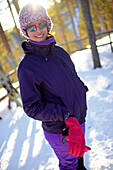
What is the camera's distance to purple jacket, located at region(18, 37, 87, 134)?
121 centimetres

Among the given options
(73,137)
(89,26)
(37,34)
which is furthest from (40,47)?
(89,26)

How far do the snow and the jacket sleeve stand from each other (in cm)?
136

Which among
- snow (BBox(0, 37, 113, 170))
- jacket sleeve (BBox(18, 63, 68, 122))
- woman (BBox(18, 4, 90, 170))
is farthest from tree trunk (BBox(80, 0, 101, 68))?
jacket sleeve (BBox(18, 63, 68, 122))

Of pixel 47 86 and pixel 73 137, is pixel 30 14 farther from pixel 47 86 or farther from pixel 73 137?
pixel 73 137

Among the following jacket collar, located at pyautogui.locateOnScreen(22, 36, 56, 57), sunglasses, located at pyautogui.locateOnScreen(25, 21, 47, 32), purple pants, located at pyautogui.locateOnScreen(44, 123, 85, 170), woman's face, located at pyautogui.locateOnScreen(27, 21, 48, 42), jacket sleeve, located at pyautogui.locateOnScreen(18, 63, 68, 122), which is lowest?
purple pants, located at pyautogui.locateOnScreen(44, 123, 85, 170)

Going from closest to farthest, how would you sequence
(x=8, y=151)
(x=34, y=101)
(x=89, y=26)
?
(x=34, y=101)
(x=8, y=151)
(x=89, y=26)

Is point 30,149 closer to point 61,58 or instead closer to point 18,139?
point 18,139

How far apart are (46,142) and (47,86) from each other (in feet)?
6.98

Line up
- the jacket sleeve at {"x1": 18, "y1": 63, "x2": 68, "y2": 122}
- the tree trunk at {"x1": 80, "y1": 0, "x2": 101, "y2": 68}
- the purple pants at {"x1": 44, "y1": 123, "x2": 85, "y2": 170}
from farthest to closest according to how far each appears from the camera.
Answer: the tree trunk at {"x1": 80, "y1": 0, "x2": 101, "y2": 68} < the purple pants at {"x1": 44, "y1": 123, "x2": 85, "y2": 170} < the jacket sleeve at {"x1": 18, "y1": 63, "x2": 68, "y2": 122}

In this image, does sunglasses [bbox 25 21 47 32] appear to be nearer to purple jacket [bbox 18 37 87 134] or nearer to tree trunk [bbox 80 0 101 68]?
purple jacket [bbox 18 37 87 134]

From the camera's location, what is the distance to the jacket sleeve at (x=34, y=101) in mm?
1203

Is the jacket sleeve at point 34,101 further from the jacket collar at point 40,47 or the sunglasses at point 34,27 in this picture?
the sunglasses at point 34,27

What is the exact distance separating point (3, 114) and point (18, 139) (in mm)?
2036

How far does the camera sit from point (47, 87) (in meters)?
1.27
